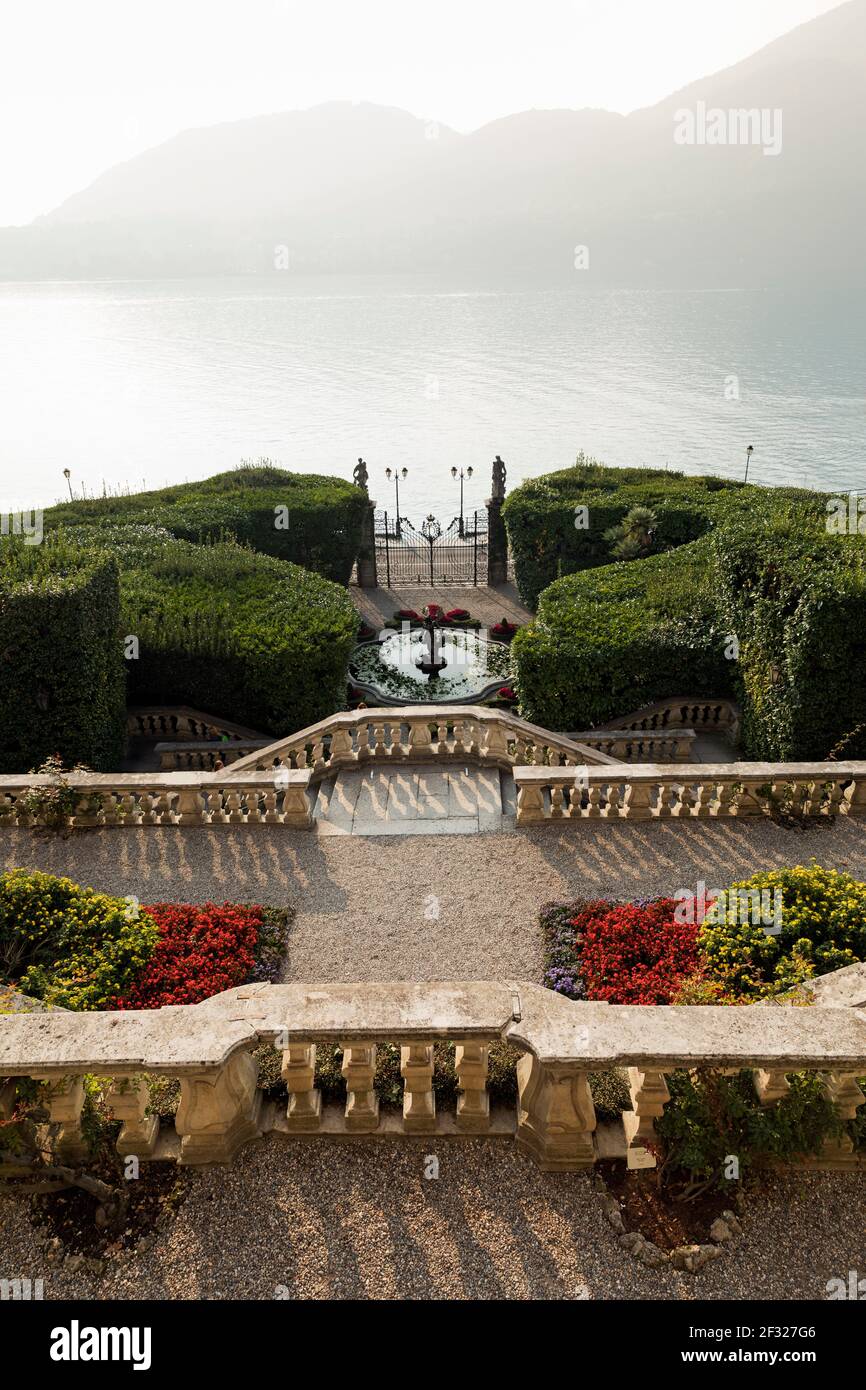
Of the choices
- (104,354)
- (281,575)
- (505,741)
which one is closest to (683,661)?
(505,741)

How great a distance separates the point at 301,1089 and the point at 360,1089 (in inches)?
18.2

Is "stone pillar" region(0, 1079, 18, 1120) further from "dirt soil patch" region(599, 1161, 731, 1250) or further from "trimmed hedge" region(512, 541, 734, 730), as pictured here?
"trimmed hedge" region(512, 541, 734, 730)

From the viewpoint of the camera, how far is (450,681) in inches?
1011

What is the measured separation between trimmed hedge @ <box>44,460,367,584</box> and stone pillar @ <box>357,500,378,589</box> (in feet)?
3.03

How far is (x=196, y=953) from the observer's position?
9.89 metres

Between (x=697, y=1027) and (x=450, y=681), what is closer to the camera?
(x=697, y=1027)

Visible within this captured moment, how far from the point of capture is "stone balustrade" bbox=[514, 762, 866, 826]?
12594 millimetres

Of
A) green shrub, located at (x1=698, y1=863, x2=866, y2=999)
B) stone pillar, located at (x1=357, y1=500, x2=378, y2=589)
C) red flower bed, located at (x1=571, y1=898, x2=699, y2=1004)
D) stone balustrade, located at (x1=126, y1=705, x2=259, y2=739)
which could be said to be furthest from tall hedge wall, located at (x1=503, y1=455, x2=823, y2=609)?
green shrub, located at (x1=698, y1=863, x2=866, y2=999)

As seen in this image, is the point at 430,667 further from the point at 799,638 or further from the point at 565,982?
the point at 565,982

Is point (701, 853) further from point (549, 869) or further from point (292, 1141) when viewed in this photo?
point (292, 1141)

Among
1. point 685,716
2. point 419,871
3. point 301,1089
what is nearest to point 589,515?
point 685,716

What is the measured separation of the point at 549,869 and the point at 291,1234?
21.7 ft
